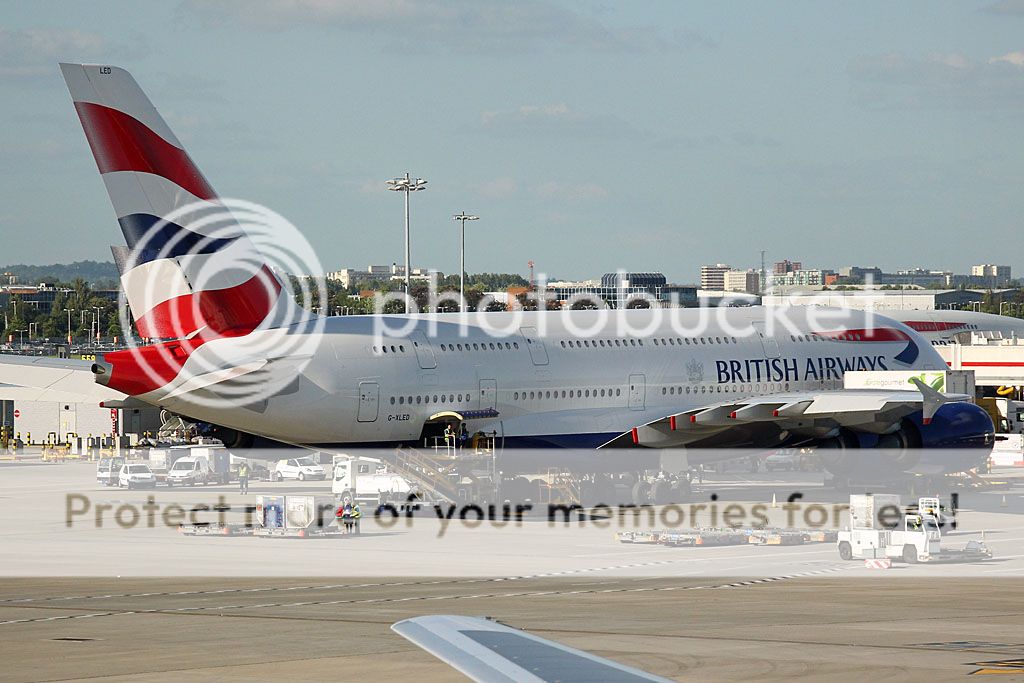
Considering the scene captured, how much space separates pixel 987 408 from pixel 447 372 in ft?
80.1

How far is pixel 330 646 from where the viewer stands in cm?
2384

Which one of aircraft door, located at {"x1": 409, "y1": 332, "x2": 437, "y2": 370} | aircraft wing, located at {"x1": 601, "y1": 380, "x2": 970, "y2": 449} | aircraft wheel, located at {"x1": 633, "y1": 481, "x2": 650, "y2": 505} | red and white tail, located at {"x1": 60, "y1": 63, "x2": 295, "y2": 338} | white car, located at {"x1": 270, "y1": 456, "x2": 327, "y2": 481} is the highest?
red and white tail, located at {"x1": 60, "y1": 63, "x2": 295, "y2": 338}

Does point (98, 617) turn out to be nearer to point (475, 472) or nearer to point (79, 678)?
point (79, 678)

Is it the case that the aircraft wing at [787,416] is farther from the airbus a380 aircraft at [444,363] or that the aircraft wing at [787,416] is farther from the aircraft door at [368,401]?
the aircraft door at [368,401]

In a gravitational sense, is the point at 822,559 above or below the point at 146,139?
below

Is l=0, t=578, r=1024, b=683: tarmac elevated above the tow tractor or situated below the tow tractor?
below

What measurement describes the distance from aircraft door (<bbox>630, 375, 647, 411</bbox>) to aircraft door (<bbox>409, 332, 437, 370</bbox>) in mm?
7875

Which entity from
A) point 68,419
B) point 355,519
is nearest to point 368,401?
point 355,519

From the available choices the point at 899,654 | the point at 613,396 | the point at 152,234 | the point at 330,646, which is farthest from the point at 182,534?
the point at 899,654

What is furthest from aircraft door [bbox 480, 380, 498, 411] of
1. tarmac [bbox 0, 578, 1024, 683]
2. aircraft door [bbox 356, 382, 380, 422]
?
tarmac [bbox 0, 578, 1024, 683]

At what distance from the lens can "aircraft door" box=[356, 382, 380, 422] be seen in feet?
149

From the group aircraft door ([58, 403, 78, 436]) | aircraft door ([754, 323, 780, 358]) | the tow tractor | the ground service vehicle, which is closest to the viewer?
the tow tractor

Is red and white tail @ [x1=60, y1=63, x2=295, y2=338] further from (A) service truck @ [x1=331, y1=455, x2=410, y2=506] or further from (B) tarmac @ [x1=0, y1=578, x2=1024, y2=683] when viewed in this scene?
(B) tarmac @ [x1=0, y1=578, x2=1024, y2=683]

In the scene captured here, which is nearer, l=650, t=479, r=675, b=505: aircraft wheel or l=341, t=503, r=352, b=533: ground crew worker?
l=341, t=503, r=352, b=533: ground crew worker
